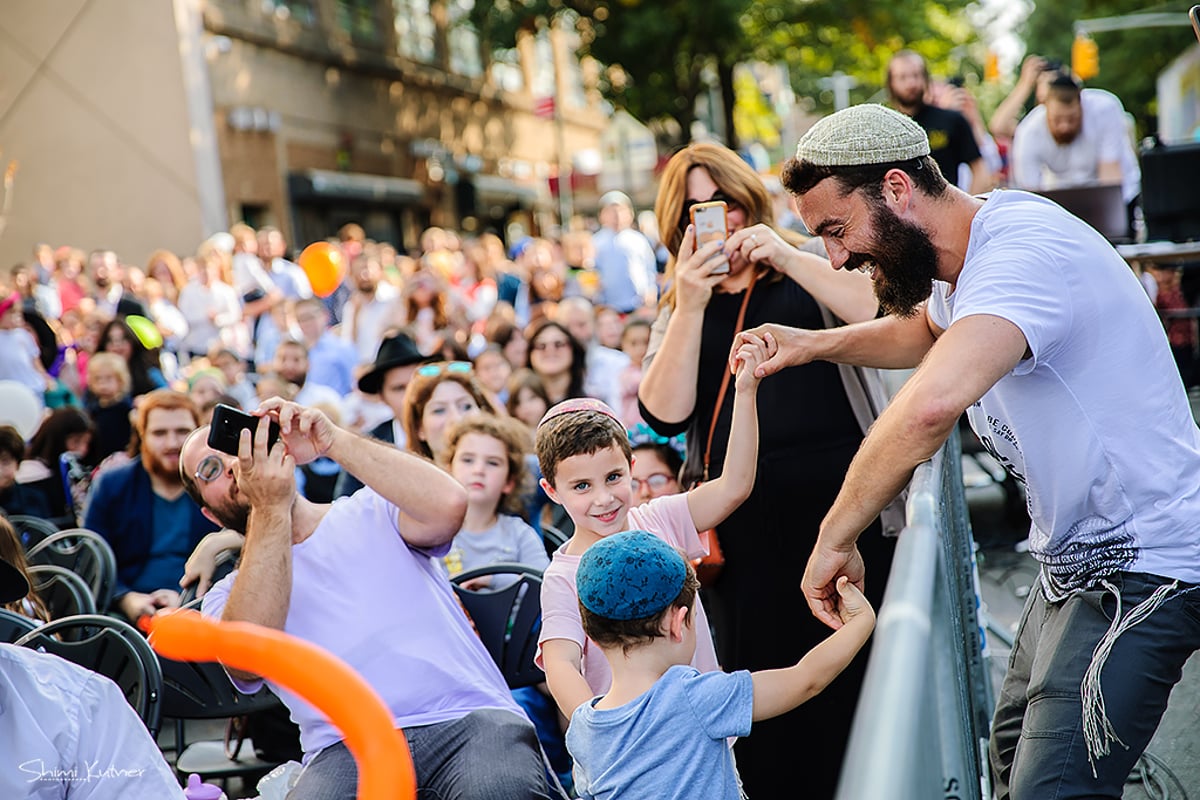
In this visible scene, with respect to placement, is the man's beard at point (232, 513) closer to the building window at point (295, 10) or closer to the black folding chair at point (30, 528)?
the black folding chair at point (30, 528)

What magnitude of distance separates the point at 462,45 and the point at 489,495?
1203 inches

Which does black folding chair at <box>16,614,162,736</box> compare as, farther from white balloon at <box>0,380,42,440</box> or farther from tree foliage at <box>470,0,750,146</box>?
tree foliage at <box>470,0,750,146</box>

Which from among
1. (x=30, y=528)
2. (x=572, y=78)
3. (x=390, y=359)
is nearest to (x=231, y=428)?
(x=390, y=359)

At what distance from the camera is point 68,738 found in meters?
2.65

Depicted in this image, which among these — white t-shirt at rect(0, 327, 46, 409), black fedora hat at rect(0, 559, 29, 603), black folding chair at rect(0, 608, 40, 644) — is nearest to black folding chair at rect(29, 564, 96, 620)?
black folding chair at rect(0, 608, 40, 644)

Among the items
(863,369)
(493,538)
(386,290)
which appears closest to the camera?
(863,369)

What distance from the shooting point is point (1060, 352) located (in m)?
2.63

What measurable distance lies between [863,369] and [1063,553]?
1321 millimetres

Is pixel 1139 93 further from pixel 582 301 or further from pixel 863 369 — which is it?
pixel 863 369

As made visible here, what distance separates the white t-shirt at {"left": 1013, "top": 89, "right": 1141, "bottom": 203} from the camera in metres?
8.89

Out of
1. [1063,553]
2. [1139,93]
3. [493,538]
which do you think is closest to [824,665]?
[1063,553]

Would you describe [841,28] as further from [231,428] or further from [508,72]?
[231,428]

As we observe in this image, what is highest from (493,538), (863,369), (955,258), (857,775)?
(955,258)

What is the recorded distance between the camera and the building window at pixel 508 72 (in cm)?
3538
